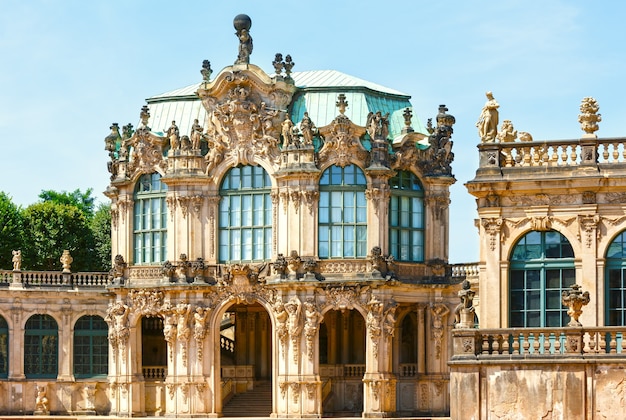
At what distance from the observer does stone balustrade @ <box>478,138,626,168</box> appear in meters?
44.3

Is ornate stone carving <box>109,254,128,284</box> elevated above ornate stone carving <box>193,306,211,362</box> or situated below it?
above

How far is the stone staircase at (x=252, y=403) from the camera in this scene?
215ft

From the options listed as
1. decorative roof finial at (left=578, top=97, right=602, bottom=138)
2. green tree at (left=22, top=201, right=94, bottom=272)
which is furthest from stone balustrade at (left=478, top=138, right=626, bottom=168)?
green tree at (left=22, top=201, right=94, bottom=272)

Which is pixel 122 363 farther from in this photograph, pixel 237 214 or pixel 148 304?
pixel 237 214

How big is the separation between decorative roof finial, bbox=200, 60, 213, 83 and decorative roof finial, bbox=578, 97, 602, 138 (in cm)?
2476

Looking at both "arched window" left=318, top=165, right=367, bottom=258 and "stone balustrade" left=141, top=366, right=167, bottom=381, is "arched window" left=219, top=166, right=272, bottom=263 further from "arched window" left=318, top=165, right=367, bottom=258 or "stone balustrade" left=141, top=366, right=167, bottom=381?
"stone balustrade" left=141, top=366, right=167, bottom=381

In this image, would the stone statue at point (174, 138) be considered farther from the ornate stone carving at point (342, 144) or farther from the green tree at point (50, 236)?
the green tree at point (50, 236)

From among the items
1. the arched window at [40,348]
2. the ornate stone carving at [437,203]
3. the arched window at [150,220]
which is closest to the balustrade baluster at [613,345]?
the ornate stone carving at [437,203]

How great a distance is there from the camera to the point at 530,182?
1754 inches

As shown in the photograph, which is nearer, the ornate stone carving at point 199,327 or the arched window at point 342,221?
the arched window at point 342,221

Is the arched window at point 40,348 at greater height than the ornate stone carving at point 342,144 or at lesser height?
lesser

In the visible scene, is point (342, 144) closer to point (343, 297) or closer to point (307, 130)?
point (307, 130)

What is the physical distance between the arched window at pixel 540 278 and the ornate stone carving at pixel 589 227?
53cm

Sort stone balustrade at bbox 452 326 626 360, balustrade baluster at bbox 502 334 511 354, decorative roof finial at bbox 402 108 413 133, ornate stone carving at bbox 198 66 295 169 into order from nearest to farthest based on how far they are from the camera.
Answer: stone balustrade at bbox 452 326 626 360
balustrade baluster at bbox 502 334 511 354
ornate stone carving at bbox 198 66 295 169
decorative roof finial at bbox 402 108 413 133
